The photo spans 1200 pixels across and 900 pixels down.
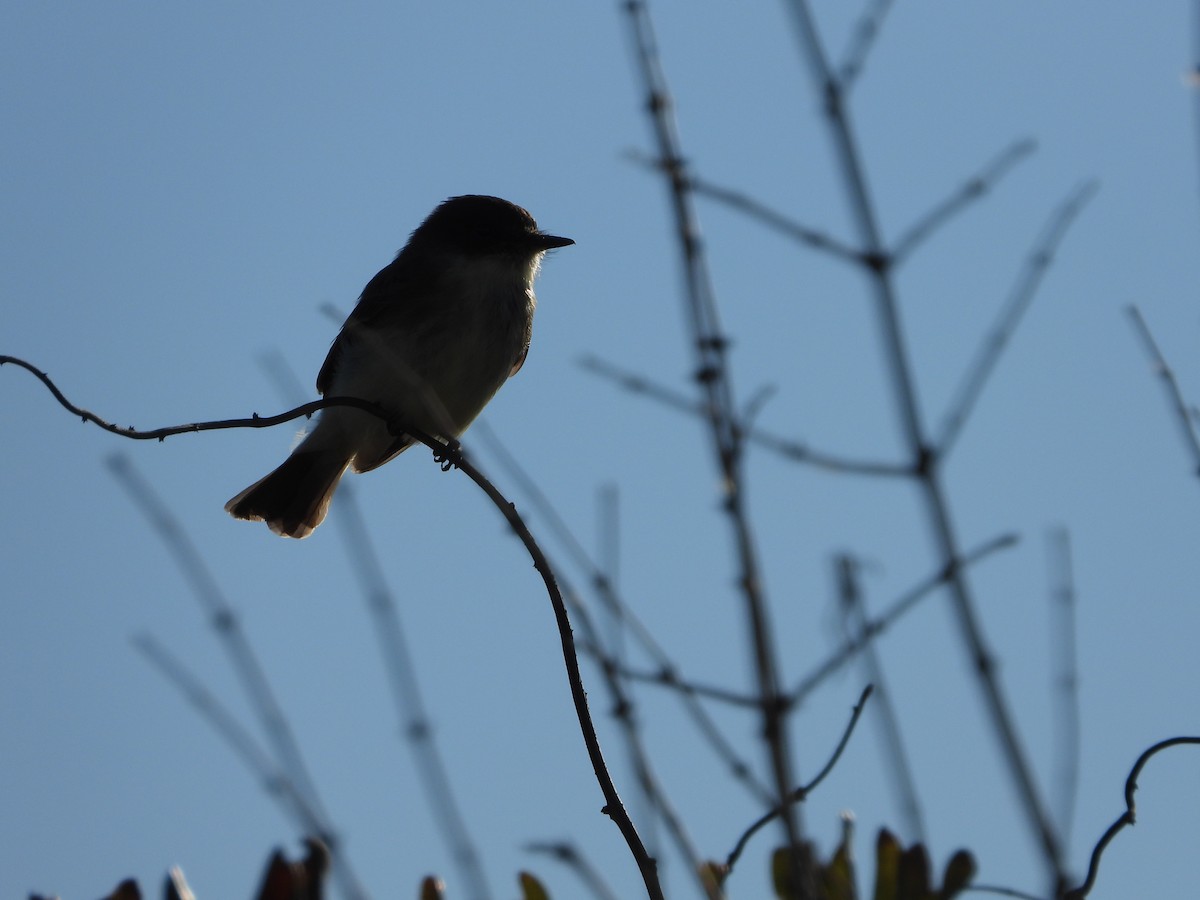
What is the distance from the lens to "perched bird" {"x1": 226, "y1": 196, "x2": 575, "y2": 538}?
22.2ft

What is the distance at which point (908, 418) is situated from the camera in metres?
2.62

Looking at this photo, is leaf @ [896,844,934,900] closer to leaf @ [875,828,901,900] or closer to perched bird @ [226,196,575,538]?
leaf @ [875,828,901,900]

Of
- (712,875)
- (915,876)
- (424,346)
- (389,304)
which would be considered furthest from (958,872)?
(389,304)

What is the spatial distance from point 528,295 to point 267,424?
383cm

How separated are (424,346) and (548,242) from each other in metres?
0.97

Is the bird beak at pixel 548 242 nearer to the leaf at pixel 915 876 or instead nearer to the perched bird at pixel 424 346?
the perched bird at pixel 424 346

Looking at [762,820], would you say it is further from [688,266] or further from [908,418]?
[688,266]

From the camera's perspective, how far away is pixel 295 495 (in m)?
7.14

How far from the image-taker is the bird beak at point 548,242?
23.9 feet

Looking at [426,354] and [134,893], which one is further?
[426,354]

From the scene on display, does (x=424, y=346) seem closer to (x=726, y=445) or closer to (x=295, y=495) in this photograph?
(x=295, y=495)

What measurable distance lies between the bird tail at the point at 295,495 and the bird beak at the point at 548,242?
4.78ft

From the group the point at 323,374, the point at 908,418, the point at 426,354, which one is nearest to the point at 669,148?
the point at 908,418

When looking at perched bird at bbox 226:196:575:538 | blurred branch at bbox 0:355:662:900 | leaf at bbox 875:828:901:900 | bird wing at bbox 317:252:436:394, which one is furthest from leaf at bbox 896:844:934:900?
bird wing at bbox 317:252:436:394
